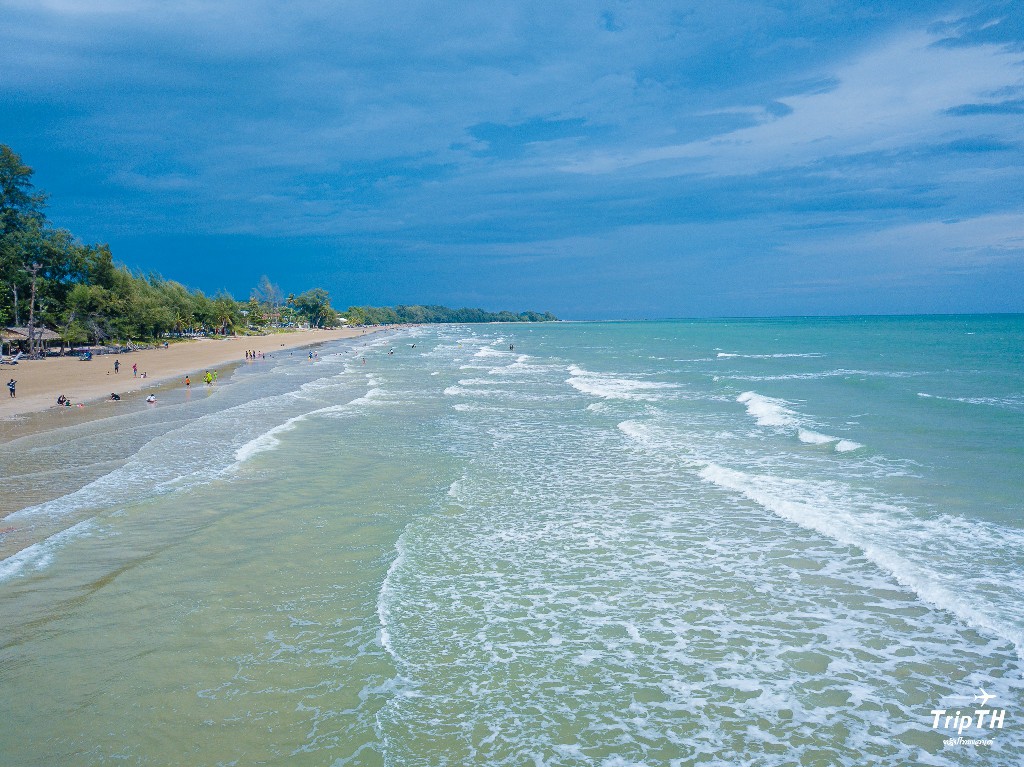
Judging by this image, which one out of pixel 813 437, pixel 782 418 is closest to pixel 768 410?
pixel 782 418

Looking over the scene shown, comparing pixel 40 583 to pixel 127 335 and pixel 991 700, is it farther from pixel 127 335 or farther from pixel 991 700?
pixel 127 335

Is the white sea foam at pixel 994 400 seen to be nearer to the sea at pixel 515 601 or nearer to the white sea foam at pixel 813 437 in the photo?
the sea at pixel 515 601

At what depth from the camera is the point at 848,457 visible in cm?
1758

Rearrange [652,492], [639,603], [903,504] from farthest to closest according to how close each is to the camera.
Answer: [652,492] < [903,504] < [639,603]

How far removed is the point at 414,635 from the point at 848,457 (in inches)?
569

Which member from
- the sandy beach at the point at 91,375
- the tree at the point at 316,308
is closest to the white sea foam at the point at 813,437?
the sandy beach at the point at 91,375

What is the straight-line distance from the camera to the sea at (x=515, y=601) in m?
6.29

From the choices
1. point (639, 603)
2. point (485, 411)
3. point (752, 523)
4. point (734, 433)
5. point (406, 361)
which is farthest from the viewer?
point (406, 361)

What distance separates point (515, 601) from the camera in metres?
9.16

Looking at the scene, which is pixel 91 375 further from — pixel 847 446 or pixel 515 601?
pixel 847 446

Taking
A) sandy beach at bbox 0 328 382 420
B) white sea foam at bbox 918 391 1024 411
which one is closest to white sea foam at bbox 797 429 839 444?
white sea foam at bbox 918 391 1024 411

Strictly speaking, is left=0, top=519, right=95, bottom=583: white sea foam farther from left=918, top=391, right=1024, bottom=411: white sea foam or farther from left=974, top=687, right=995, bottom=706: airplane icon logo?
left=918, top=391, right=1024, bottom=411: white sea foam

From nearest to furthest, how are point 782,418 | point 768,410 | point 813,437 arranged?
point 813,437
point 782,418
point 768,410

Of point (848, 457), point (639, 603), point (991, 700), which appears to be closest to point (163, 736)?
point (639, 603)
